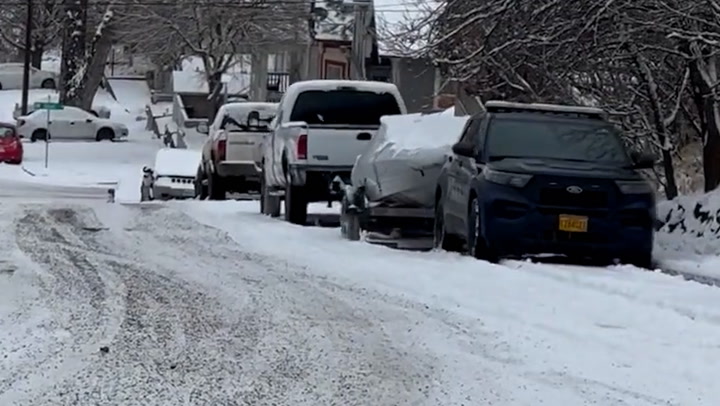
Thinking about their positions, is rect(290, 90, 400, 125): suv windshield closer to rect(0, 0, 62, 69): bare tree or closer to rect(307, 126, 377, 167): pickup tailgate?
rect(307, 126, 377, 167): pickup tailgate

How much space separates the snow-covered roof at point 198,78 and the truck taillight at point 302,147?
4759cm

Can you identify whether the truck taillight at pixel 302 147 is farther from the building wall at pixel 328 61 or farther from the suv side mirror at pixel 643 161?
the building wall at pixel 328 61

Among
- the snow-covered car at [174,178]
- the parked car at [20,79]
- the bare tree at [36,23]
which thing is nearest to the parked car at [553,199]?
the snow-covered car at [174,178]

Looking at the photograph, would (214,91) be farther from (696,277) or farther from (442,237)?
(696,277)

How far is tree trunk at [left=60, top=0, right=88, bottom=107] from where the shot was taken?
53.9 metres

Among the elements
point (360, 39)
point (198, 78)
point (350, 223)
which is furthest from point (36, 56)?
point (350, 223)

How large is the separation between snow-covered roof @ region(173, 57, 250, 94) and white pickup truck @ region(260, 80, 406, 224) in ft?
151

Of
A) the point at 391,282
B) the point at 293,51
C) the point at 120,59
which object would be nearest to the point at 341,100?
the point at 391,282

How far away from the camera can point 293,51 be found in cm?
6400

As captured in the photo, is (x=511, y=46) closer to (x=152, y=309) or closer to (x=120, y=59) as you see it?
(x=152, y=309)

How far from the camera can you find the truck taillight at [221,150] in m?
26.0

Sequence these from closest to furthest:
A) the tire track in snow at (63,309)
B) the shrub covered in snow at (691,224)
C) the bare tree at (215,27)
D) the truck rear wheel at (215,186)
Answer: the tire track in snow at (63,309) < the shrub covered in snow at (691,224) < the truck rear wheel at (215,186) < the bare tree at (215,27)

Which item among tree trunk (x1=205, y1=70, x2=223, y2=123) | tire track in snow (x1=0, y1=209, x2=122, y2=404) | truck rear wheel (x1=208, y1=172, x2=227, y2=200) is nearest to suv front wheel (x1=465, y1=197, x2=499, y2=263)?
tire track in snow (x1=0, y1=209, x2=122, y2=404)

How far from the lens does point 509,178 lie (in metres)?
14.3
